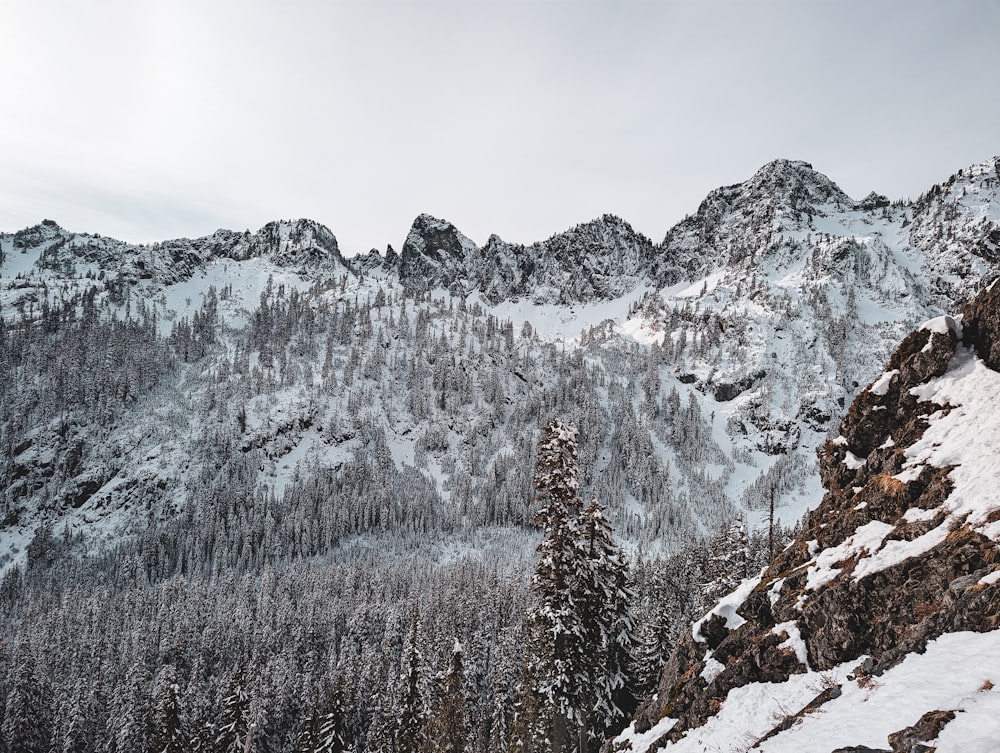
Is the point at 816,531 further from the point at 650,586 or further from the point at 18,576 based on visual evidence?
the point at 18,576

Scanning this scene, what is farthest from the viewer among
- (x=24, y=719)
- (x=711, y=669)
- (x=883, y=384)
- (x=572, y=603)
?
(x=24, y=719)

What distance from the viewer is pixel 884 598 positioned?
12594 millimetres

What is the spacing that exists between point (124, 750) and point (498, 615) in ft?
162

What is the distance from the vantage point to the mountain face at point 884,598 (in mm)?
8938

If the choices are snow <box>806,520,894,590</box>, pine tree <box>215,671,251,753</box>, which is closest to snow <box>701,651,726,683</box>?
snow <box>806,520,894,590</box>

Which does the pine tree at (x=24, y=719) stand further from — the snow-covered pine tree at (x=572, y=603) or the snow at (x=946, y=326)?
the snow at (x=946, y=326)

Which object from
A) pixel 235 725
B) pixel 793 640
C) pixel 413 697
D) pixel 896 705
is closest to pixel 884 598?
pixel 793 640

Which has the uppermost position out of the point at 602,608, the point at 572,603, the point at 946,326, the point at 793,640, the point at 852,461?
the point at 946,326

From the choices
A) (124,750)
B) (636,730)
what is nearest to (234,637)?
(124,750)

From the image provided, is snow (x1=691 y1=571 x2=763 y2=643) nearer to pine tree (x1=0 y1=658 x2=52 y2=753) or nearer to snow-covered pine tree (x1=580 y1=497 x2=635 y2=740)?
snow-covered pine tree (x1=580 y1=497 x2=635 y2=740)

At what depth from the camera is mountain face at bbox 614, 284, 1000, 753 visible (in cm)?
894

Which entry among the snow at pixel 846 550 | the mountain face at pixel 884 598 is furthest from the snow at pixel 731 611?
the snow at pixel 846 550

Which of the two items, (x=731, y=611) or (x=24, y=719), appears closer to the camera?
(x=731, y=611)

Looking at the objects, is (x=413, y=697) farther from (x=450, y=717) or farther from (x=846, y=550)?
(x=846, y=550)
